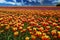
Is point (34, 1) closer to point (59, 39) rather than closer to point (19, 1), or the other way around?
point (19, 1)

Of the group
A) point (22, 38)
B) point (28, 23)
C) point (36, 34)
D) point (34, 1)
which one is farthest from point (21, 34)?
point (34, 1)

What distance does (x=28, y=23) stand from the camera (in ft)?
10.7

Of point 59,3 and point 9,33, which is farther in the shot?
point 59,3

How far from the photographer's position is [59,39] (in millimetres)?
2326

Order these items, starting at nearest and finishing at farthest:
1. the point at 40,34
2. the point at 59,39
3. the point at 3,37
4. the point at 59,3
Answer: the point at 40,34
the point at 59,39
the point at 3,37
the point at 59,3

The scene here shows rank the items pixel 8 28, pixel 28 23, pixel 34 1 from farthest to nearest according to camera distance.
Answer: pixel 34 1 → pixel 28 23 → pixel 8 28

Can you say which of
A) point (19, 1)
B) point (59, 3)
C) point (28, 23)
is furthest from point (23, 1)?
point (28, 23)

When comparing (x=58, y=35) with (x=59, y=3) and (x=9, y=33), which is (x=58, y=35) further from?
(x=59, y=3)

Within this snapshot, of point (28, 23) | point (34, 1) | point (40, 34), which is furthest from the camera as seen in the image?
point (34, 1)

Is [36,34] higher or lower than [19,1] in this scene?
higher

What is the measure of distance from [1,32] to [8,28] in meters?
0.13

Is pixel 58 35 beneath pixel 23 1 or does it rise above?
above

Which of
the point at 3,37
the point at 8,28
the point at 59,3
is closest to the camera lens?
the point at 3,37

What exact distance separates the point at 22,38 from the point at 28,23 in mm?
928
